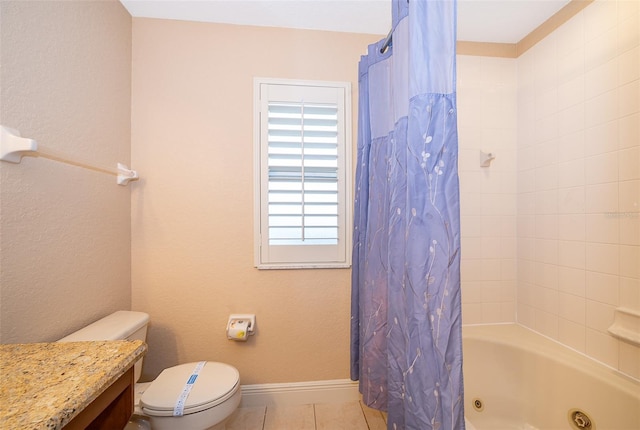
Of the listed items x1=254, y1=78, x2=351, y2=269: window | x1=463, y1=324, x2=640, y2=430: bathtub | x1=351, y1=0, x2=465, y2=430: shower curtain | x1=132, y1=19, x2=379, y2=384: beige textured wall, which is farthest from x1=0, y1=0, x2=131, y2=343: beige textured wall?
x1=463, y1=324, x2=640, y2=430: bathtub

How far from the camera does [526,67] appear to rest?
4.98 feet

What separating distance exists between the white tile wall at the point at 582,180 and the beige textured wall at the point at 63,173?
231cm

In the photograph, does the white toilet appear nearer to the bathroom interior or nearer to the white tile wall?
the bathroom interior

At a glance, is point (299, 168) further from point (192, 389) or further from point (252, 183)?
point (192, 389)

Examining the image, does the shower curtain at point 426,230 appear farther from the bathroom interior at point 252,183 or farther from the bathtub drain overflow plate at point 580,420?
the bathtub drain overflow plate at point 580,420

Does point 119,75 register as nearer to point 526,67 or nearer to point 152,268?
point 152,268

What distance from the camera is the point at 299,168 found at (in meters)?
1.48

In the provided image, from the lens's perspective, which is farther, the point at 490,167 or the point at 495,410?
the point at 490,167

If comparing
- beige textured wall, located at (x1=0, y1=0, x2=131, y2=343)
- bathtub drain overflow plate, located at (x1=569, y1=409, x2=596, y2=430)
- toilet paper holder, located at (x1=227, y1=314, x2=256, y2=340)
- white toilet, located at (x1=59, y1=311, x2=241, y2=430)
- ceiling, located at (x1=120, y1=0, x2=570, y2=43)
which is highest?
ceiling, located at (x1=120, y1=0, x2=570, y2=43)

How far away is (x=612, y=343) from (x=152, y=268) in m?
2.28

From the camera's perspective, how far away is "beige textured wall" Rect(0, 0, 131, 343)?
84 cm

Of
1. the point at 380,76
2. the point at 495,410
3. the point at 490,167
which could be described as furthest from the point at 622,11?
the point at 495,410

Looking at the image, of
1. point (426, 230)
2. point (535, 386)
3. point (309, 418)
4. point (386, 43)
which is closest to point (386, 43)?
point (386, 43)

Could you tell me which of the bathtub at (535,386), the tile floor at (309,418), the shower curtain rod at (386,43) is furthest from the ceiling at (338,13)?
the tile floor at (309,418)
